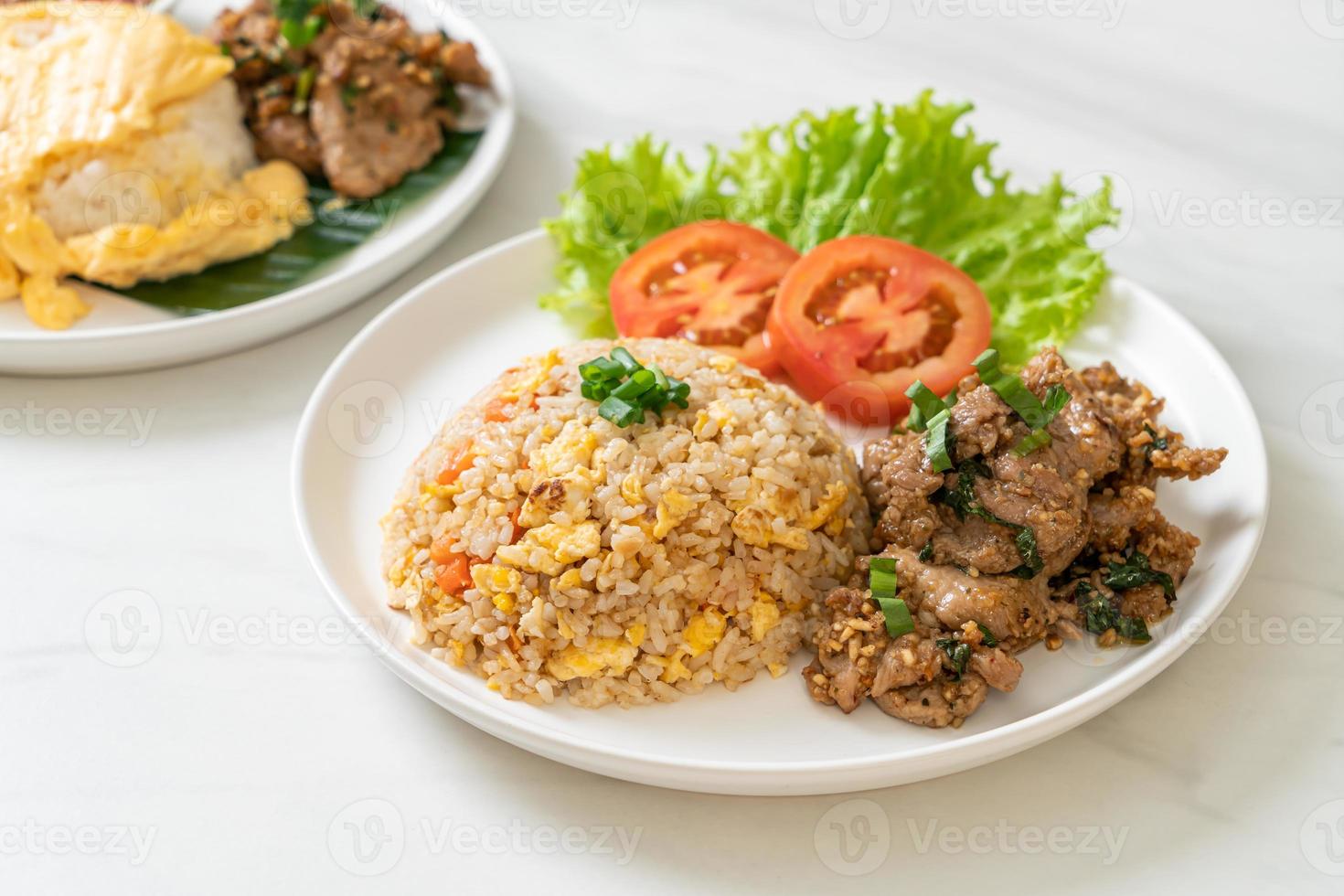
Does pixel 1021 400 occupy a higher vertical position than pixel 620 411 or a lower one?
higher

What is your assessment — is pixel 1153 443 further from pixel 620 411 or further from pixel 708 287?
pixel 708 287

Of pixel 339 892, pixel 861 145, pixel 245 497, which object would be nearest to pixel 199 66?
pixel 245 497

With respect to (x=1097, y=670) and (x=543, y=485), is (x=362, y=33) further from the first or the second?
(x=1097, y=670)

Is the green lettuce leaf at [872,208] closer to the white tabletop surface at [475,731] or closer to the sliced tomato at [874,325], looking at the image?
the sliced tomato at [874,325]

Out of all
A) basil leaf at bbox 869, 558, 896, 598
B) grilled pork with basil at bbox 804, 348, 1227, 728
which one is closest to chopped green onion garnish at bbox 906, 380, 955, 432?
grilled pork with basil at bbox 804, 348, 1227, 728

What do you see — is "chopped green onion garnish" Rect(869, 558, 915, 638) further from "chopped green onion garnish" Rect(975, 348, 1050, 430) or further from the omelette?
the omelette

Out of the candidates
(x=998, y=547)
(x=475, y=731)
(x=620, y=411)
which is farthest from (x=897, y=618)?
(x=475, y=731)

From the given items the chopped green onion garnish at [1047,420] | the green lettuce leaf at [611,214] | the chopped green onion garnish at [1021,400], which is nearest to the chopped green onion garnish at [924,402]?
the chopped green onion garnish at [1021,400]
